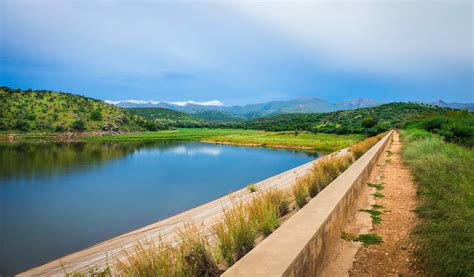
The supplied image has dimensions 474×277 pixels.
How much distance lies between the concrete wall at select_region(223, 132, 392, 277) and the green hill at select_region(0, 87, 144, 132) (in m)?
80.0

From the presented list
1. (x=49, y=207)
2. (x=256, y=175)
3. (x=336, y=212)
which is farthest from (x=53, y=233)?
(x=256, y=175)

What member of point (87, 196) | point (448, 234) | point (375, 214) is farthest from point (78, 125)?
point (448, 234)

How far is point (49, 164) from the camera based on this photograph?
31188 mm

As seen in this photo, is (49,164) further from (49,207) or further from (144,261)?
(144,261)

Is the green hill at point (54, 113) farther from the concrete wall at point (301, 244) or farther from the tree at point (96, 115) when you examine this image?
the concrete wall at point (301, 244)

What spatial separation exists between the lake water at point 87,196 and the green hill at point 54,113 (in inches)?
1703

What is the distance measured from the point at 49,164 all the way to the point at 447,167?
34.0 meters

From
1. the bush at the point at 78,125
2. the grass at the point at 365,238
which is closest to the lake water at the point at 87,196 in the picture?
the grass at the point at 365,238

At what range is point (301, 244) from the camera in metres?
3.37

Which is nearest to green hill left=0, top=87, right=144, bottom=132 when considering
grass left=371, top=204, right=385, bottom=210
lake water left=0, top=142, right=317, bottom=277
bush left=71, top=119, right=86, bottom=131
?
bush left=71, top=119, right=86, bottom=131

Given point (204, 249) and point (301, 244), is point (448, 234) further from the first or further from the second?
point (204, 249)

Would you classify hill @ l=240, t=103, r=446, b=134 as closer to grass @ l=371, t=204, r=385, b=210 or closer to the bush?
the bush

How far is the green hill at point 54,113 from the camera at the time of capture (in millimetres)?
70688

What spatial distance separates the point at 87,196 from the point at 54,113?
71.2 meters
